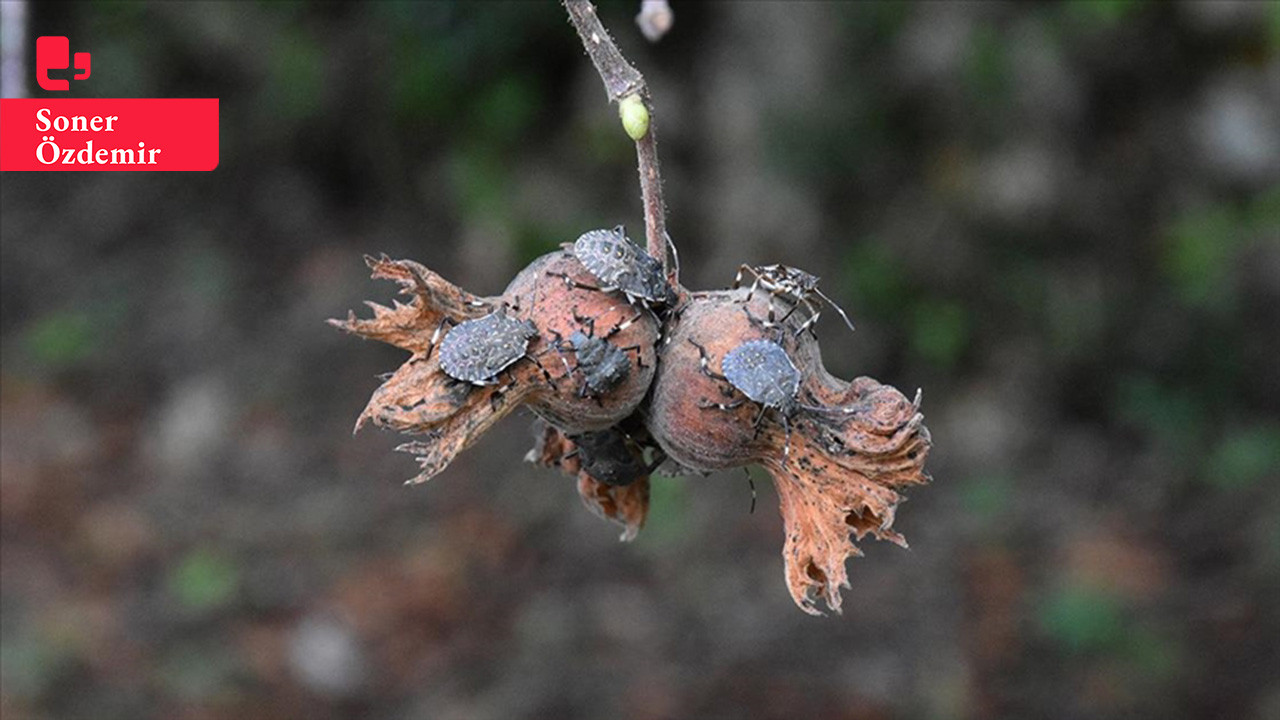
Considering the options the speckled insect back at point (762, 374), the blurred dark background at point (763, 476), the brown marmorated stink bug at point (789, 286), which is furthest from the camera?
the blurred dark background at point (763, 476)

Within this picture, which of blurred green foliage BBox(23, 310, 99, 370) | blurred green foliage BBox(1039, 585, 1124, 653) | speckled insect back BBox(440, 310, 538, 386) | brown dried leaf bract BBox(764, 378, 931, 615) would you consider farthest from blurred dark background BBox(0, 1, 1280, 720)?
speckled insect back BBox(440, 310, 538, 386)

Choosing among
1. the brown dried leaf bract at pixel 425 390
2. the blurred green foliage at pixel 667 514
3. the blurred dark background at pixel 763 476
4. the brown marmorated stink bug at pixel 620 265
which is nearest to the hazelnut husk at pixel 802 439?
the brown marmorated stink bug at pixel 620 265

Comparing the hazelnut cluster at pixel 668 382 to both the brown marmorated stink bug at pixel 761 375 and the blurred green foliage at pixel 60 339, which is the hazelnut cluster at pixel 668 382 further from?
the blurred green foliage at pixel 60 339

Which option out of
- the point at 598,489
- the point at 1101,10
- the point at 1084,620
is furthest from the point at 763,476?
the point at 598,489

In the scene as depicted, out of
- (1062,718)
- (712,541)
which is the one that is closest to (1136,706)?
(1062,718)

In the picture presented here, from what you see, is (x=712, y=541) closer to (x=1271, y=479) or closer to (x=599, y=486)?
(x=1271, y=479)

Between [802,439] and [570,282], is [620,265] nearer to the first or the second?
[570,282]

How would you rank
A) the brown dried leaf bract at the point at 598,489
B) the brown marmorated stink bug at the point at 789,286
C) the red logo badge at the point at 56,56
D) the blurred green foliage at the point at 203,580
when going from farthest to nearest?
1. the red logo badge at the point at 56,56
2. the blurred green foliage at the point at 203,580
3. the brown dried leaf bract at the point at 598,489
4. the brown marmorated stink bug at the point at 789,286
